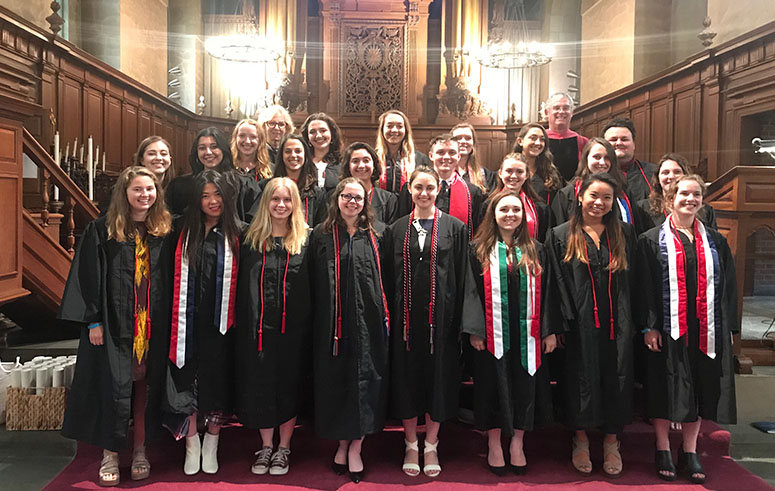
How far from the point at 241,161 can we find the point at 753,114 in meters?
5.30

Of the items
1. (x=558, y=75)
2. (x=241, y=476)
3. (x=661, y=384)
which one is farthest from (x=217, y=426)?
(x=558, y=75)

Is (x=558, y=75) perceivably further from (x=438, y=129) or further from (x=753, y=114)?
(x=753, y=114)

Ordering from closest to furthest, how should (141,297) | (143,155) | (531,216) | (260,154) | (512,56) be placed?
(141,297)
(143,155)
(531,216)
(260,154)
(512,56)

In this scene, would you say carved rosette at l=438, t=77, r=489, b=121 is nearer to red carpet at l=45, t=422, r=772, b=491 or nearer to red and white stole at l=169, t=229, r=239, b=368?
red carpet at l=45, t=422, r=772, b=491

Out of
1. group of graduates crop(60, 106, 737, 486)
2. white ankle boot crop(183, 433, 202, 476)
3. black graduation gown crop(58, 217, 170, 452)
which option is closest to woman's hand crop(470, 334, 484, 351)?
group of graduates crop(60, 106, 737, 486)

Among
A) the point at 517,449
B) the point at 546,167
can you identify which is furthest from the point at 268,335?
the point at 546,167

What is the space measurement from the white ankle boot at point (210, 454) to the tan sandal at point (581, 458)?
1.87 m

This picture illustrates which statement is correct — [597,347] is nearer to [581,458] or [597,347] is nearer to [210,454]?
[581,458]

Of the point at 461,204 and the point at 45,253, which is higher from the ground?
the point at 461,204

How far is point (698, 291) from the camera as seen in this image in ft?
10.2

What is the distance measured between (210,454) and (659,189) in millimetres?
2856

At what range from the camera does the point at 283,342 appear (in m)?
3.08

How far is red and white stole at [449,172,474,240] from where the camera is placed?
3.53 m

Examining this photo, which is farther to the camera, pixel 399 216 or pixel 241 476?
pixel 399 216
